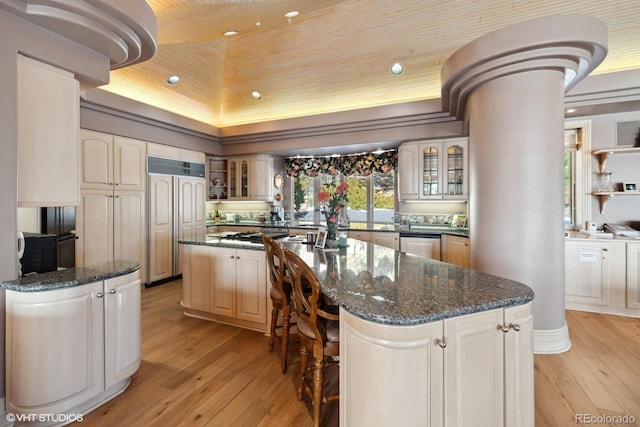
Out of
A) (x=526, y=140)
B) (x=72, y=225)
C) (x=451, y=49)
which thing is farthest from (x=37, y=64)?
(x=451, y=49)

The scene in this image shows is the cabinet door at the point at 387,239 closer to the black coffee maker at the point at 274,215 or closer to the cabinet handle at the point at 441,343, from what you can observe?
the black coffee maker at the point at 274,215

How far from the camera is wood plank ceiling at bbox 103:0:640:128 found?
3.18 metres

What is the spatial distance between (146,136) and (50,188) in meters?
2.94

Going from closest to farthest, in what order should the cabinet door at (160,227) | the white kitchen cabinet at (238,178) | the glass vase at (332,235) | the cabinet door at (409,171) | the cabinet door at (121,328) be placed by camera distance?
the cabinet door at (121,328) < the glass vase at (332,235) < the cabinet door at (160,227) < the cabinet door at (409,171) < the white kitchen cabinet at (238,178)

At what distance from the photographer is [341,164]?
20.8ft

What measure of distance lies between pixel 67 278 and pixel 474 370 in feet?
7.74

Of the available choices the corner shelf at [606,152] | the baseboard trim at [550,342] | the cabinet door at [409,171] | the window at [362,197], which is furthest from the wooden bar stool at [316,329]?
the window at [362,197]

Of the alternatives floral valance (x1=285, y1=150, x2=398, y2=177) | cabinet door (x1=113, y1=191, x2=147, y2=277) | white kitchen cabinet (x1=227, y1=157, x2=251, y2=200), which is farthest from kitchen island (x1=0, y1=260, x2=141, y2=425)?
floral valance (x1=285, y1=150, x2=398, y2=177)

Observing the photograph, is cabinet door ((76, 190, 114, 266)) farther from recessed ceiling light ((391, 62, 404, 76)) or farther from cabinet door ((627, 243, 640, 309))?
cabinet door ((627, 243, 640, 309))

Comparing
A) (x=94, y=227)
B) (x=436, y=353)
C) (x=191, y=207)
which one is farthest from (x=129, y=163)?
(x=436, y=353)

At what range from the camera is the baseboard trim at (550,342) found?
2756 millimetres

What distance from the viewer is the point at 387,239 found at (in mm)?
5000

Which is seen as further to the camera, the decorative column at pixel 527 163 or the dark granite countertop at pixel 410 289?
the decorative column at pixel 527 163

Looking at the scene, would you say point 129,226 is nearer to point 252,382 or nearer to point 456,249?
point 252,382
